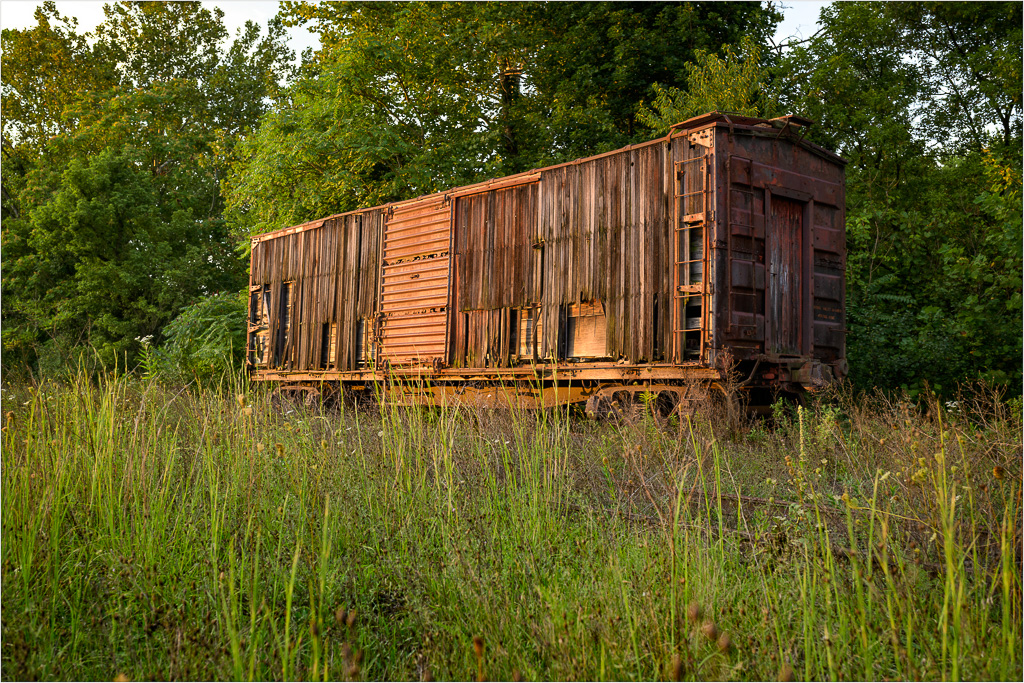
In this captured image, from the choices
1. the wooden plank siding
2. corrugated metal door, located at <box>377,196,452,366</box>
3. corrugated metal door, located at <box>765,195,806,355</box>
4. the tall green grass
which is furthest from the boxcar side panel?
the wooden plank siding

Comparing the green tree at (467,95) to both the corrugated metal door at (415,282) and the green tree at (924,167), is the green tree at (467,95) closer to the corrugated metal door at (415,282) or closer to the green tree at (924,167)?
the green tree at (924,167)

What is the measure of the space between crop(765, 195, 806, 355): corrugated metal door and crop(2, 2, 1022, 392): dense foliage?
386 centimetres

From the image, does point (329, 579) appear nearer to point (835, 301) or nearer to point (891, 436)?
point (891, 436)

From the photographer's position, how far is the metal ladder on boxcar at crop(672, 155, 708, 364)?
946 centimetres

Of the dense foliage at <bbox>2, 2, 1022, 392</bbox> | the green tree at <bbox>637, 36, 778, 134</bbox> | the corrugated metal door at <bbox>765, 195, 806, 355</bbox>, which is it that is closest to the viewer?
the corrugated metal door at <bbox>765, 195, 806, 355</bbox>

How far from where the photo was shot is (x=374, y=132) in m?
20.2

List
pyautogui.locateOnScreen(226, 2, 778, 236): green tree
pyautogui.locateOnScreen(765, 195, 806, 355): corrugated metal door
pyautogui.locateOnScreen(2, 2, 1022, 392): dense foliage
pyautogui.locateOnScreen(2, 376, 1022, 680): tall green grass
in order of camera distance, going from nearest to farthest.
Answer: pyautogui.locateOnScreen(2, 376, 1022, 680): tall green grass → pyautogui.locateOnScreen(765, 195, 806, 355): corrugated metal door → pyautogui.locateOnScreen(2, 2, 1022, 392): dense foliage → pyautogui.locateOnScreen(226, 2, 778, 236): green tree

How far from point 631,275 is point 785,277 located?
1.98 meters

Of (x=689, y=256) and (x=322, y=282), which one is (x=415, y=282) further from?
(x=689, y=256)

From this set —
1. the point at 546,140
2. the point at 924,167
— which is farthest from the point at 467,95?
the point at 924,167

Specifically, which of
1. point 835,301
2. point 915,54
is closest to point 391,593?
point 835,301

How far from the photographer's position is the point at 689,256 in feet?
31.5

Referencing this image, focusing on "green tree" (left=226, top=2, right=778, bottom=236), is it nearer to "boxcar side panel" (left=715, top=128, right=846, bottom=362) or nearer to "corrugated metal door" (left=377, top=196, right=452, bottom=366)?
"corrugated metal door" (left=377, top=196, right=452, bottom=366)

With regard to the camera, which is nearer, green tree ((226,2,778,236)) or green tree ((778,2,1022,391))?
green tree ((778,2,1022,391))
